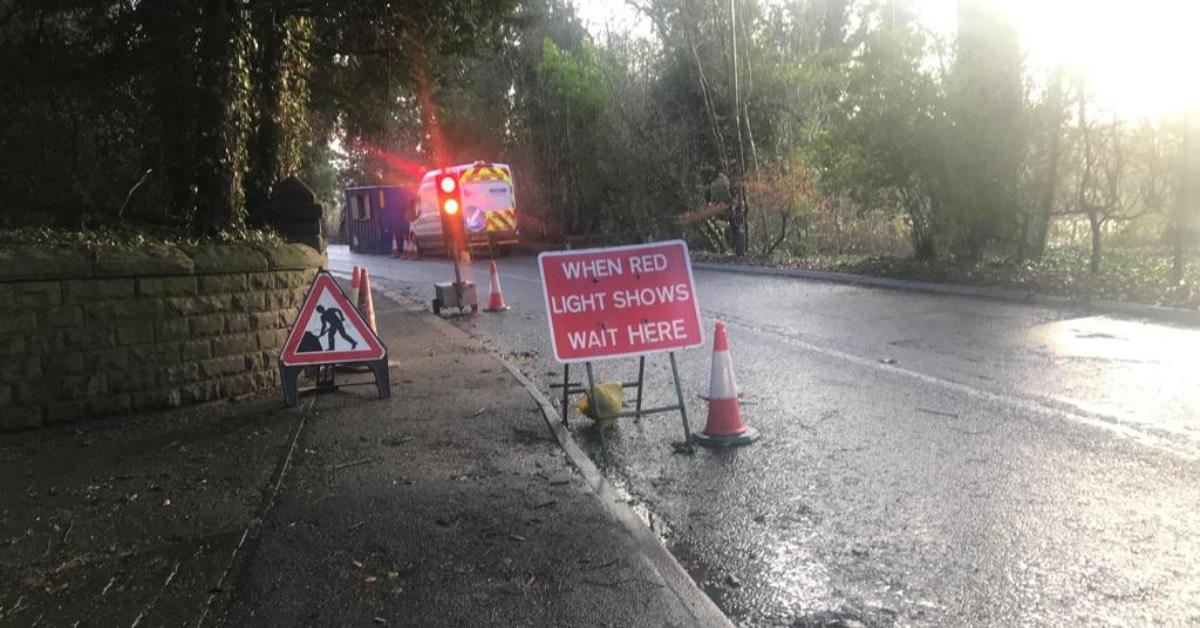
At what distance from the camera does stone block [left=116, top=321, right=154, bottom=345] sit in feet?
21.4

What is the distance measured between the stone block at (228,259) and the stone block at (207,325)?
364mm

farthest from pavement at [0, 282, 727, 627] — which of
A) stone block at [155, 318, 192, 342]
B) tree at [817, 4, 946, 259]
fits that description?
tree at [817, 4, 946, 259]

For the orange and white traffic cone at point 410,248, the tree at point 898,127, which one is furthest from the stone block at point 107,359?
the orange and white traffic cone at point 410,248

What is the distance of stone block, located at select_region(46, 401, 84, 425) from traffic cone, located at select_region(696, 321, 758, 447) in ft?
14.2

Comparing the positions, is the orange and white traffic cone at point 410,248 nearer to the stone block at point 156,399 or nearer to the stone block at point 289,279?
the stone block at point 289,279

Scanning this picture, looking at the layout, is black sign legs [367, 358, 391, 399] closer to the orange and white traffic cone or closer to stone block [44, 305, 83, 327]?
stone block [44, 305, 83, 327]

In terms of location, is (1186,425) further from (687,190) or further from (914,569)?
(687,190)

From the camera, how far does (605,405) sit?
6340 mm

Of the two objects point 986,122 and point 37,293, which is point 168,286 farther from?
point 986,122

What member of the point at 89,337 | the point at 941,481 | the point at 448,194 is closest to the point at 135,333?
the point at 89,337

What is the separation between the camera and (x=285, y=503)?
180 inches

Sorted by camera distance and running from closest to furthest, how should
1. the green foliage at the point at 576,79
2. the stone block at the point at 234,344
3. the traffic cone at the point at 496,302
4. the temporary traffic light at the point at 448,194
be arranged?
the stone block at the point at 234,344 < the temporary traffic light at the point at 448,194 < the traffic cone at the point at 496,302 < the green foliage at the point at 576,79

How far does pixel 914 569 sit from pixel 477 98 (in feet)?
109

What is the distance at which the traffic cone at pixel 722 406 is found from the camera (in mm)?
5836
